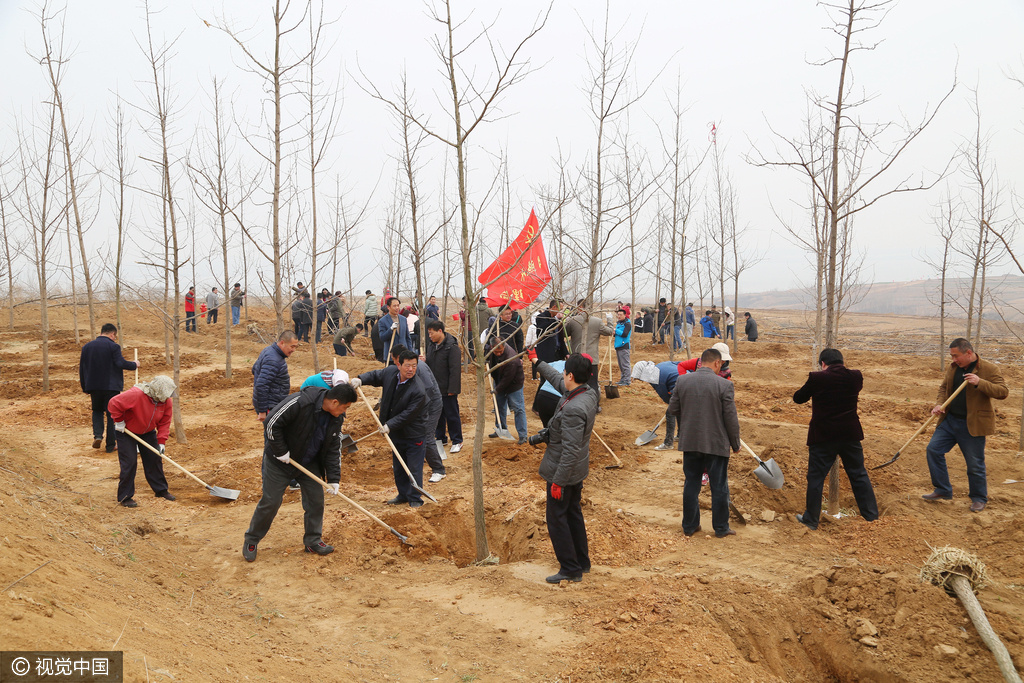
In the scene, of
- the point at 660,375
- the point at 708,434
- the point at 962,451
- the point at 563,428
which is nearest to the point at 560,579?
the point at 563,428

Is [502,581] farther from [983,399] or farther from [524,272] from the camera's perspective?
[524,272]

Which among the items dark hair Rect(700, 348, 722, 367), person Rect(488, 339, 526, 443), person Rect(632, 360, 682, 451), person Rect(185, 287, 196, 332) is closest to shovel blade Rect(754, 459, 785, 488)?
dark hair Rect(700, 348, 722, 367)

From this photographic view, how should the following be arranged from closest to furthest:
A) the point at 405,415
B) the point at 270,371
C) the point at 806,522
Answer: the point at 806,522
the point at 405,415
the point at 270,371

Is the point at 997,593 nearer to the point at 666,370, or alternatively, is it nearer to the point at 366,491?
the point at 666,370

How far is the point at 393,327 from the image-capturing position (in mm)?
12070

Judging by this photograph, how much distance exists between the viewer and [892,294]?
78062 mm

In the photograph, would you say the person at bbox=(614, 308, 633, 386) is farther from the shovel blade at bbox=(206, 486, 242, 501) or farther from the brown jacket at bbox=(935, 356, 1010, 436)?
the shovel blade at bbox=(206, 486, 242, 501)

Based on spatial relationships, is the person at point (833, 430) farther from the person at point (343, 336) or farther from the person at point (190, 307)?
the person at point (190, 307)

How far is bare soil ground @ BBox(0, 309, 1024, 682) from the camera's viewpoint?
3510 millimetres

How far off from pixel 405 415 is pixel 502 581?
2095mm

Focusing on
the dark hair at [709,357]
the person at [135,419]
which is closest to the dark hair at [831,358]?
the dark hair at [709,357]

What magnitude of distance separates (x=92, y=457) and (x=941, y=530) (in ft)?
31.5

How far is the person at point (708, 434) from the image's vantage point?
17.8ft

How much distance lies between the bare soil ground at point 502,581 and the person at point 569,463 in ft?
A: 0.86
